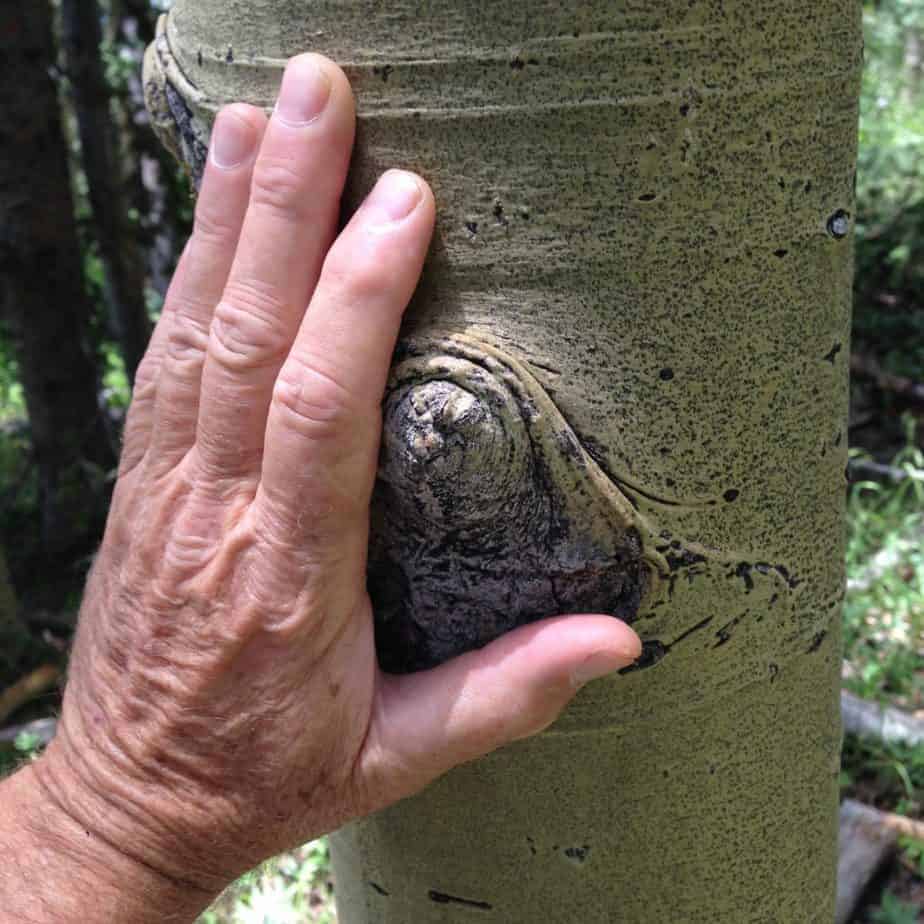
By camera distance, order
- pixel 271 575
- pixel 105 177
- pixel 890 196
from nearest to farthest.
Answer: pixel 271 575 < pixel 105 177 < pixel 890 196

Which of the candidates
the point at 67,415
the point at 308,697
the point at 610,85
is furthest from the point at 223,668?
the point at 67,415

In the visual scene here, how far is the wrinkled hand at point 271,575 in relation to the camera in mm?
907

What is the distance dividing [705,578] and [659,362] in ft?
0.71

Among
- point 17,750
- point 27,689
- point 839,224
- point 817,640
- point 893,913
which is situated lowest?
point 27,689

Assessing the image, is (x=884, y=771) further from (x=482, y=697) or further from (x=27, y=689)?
(x=27, y=689)

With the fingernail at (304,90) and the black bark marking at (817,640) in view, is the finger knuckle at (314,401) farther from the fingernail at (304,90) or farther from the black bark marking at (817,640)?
the black bark marking at (817,640)

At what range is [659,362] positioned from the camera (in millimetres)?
904

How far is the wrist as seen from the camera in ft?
3.48

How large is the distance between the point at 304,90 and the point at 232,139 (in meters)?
0.12

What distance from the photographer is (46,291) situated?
4371 mm

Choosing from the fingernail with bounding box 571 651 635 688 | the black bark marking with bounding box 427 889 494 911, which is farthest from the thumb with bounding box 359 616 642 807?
the black bark marking with bounding box 427 889 494 911

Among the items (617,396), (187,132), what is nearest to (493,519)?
(617,396)

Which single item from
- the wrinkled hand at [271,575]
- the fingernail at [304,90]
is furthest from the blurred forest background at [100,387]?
the fingernail at [304,90]

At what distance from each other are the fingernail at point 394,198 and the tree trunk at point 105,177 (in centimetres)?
388
